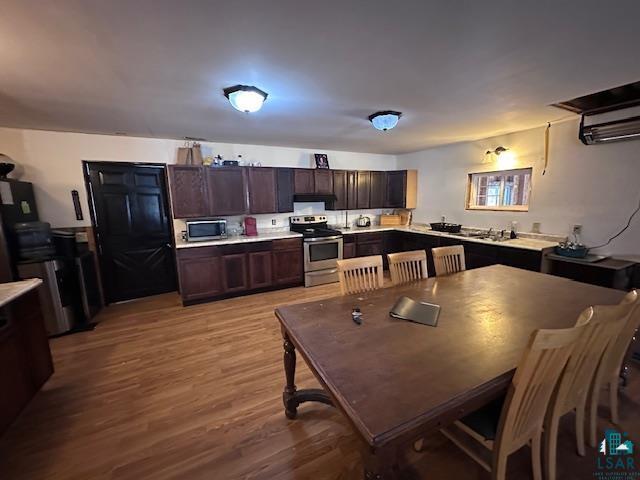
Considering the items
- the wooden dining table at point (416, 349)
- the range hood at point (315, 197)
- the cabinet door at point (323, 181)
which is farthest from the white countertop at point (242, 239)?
the wooden dining table at point (416, 349)

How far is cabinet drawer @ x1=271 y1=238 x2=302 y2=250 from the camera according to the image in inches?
164

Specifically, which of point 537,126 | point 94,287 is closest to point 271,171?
point 94,287

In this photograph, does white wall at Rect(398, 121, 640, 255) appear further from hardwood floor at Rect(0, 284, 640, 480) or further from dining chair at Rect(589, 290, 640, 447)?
dining chair at Rect(589, 290, 640, 447)

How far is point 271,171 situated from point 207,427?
3.43 meters

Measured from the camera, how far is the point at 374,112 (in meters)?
2.73

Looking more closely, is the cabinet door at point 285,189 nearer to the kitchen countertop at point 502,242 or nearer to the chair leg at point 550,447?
the kitchen countertop at point 502,242

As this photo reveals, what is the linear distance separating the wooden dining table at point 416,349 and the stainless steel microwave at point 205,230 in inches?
105

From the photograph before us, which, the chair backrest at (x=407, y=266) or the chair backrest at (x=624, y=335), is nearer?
the chair backrest at (x=624, y=335)

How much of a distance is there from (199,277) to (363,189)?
3294mm

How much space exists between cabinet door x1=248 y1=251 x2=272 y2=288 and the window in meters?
3.46

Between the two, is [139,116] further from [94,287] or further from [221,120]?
[94,287]

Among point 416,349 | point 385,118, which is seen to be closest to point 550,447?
point 416,349

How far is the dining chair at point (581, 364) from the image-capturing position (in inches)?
44.1

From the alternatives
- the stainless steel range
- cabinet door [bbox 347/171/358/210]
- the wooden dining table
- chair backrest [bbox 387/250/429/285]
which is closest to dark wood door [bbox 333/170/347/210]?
cabinet door [bbox 347/171/358/210]
